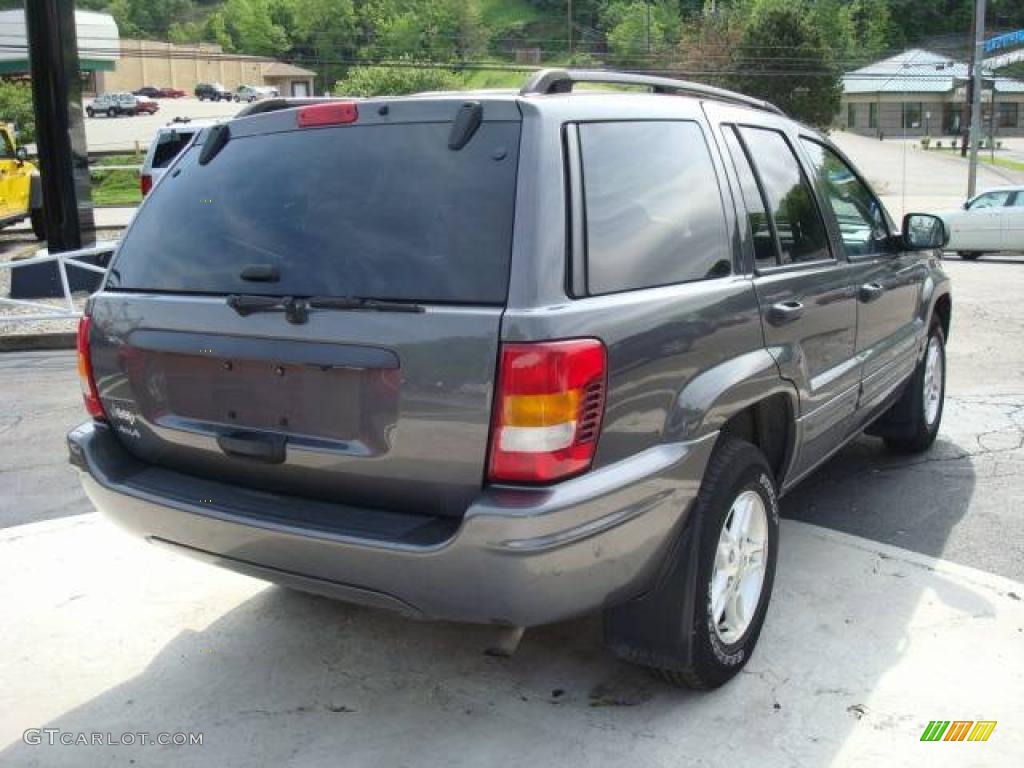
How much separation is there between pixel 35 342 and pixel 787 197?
27.7ft

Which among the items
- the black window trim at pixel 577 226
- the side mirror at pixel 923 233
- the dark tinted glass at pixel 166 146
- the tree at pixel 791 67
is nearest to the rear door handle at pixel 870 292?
the side mirror at pixel 923 233

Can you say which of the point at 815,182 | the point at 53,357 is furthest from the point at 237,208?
the point at 53,357

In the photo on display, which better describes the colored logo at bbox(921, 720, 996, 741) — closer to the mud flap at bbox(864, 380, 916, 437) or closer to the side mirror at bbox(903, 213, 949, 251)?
the side mirror at bbox(903, 213, 949, 251)

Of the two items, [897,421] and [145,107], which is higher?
[145,107]

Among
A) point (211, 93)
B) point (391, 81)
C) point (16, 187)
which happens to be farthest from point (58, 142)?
point (211, 93)

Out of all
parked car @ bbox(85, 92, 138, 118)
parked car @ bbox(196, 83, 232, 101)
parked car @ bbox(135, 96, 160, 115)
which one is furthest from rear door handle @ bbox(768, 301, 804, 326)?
parked car @ bbox(196, 83, 232, 101)

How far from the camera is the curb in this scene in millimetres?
9898

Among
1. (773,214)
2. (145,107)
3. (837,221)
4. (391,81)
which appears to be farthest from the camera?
(145,107)

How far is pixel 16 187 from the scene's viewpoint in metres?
19.8

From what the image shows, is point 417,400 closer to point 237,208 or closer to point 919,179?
point 237,208

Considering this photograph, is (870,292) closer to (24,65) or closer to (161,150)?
(161,150)

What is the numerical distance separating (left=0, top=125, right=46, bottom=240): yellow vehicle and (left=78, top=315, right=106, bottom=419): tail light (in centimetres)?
1807

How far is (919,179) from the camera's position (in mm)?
50750

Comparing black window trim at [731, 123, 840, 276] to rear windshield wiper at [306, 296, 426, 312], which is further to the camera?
black window trim at [731, 123, 840, 276]
